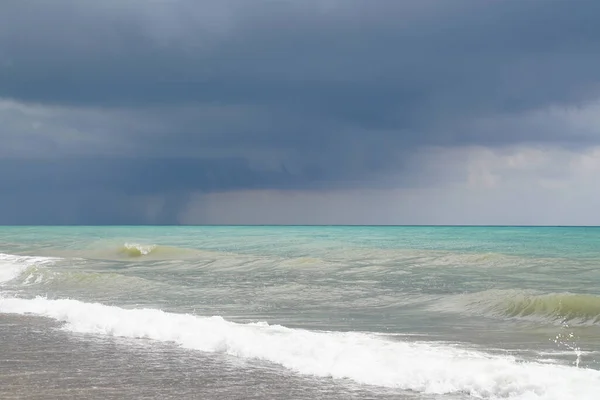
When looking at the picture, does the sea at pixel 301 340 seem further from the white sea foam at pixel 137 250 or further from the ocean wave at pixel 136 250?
the white sea foam at pixel 137 250

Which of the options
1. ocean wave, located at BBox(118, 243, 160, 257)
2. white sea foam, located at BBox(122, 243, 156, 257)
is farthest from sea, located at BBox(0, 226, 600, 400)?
white sea foam, located at BBox(122, 243, 156, 257)

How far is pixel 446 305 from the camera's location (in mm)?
20094

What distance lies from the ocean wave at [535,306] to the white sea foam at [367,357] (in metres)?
6.43

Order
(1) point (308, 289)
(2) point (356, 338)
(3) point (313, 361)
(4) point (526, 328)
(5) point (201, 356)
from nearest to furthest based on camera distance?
(3) point (313, 361)
(5) point (201, 356)
(2) point (356, 338)
(4) point (526, 328)
(1) point (308, 289)

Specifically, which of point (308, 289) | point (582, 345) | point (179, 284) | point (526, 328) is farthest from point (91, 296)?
point (582, 345)

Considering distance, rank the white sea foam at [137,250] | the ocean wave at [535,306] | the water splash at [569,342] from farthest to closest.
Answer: the white sea foam at [137,250] < the ocean wave at [535,306] < the water splash at [569,342]

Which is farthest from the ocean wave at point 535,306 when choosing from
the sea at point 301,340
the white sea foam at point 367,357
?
the white sea foam at point 367,357

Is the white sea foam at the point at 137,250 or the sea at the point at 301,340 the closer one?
the sea at the point at 301,340

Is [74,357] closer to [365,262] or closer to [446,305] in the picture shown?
[446,305]

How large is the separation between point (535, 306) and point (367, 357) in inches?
386

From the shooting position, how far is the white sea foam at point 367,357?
9164mm

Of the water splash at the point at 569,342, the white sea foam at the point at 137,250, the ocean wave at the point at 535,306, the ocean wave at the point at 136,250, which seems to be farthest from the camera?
the white sea foam at the point at 137,250

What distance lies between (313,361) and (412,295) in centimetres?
1244

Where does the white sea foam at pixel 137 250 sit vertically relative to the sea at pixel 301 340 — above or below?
below
